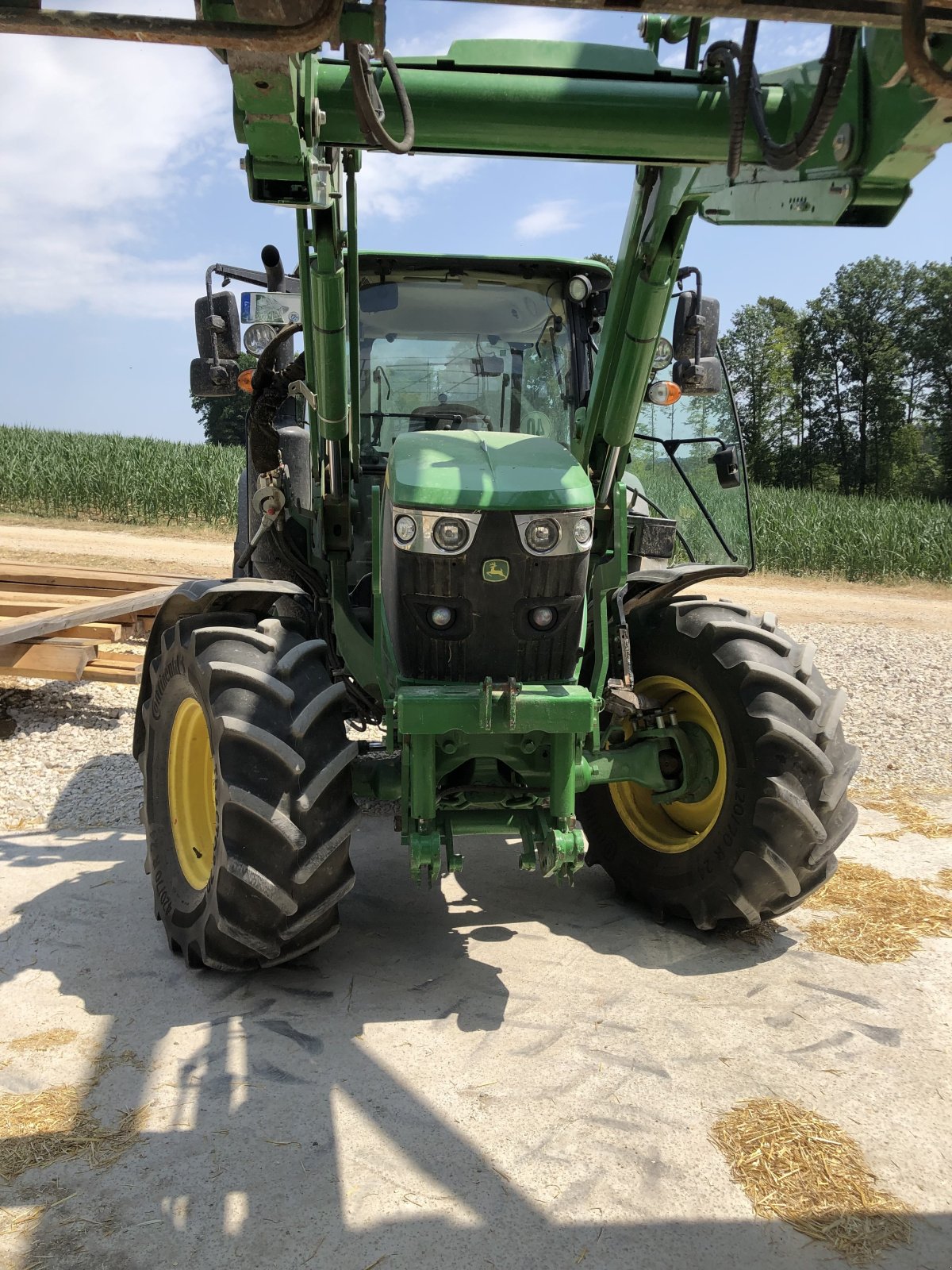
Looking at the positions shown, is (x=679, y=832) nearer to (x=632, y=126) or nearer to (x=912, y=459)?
(x=632, y=126)

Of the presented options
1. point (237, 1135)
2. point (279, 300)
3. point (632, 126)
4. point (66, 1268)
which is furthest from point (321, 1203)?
point (279, 300)

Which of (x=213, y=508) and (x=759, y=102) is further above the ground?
(x=759, y=102)

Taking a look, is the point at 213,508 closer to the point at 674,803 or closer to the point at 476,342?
the point at 476,342

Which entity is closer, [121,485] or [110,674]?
[110,674]

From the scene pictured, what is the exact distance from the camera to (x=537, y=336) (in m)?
4.85

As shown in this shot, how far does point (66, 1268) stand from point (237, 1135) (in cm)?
54

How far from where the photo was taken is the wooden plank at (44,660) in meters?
6.30

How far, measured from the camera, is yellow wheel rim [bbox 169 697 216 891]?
3973 mm

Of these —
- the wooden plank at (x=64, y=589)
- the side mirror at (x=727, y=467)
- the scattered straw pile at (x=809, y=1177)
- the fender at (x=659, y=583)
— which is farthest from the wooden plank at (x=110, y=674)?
the scattered straw pile at (x=809, y=1177)

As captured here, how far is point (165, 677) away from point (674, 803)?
2072mm

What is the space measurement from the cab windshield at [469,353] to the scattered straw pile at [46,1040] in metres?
2.65

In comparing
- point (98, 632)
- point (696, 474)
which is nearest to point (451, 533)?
point (696, 474)

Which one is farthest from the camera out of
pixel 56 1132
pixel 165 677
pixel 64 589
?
pixel 64 589

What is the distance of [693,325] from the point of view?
419cm
